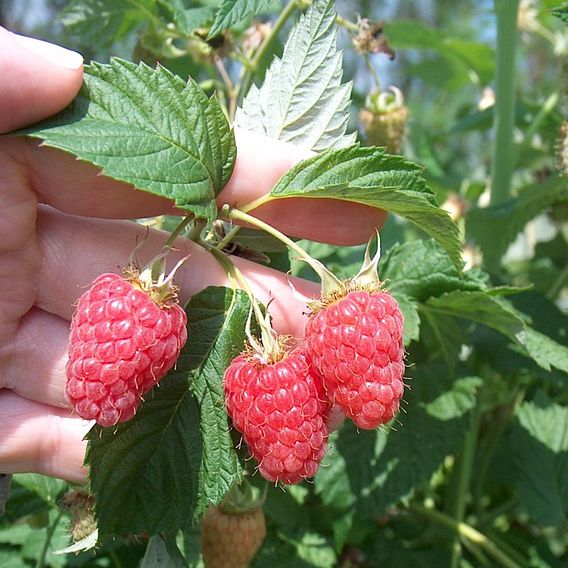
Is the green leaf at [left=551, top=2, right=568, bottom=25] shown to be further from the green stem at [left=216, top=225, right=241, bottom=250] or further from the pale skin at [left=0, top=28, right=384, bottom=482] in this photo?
the green stem at [left=216, top=225, right=241, bottom=250]

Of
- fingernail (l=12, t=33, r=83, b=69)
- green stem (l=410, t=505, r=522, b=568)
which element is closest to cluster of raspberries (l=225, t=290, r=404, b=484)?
fingernail (l=12, t=33, r=83, b=69)

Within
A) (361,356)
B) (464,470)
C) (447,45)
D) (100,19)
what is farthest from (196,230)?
(447,45)

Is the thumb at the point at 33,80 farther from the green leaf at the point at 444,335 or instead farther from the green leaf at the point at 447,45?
the green leaf at the point at 447,45

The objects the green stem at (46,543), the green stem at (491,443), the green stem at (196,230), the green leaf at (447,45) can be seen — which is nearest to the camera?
the green stem at (196,230)

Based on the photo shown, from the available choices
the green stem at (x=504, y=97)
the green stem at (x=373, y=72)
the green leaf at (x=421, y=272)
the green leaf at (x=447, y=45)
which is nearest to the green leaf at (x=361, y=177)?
the green leaf at (x=421, y=272)

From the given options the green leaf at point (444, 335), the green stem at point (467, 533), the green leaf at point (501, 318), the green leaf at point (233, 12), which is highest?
the green leaf at point (233, 12)

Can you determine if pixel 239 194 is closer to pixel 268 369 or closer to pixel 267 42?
pixel 268 369

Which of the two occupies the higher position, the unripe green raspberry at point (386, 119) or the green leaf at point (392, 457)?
the unripe green raspberry at point (386, 119)
